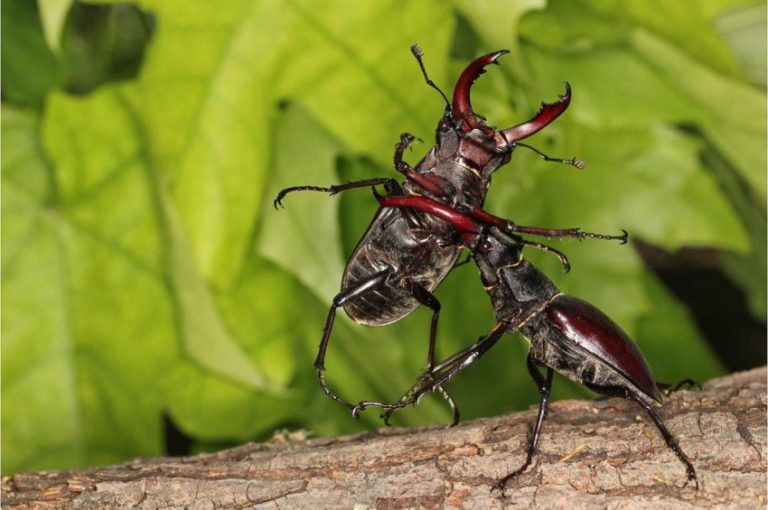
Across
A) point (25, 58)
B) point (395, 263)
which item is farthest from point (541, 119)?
point (25, 58)

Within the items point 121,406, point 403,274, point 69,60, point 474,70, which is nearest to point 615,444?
point 403,274

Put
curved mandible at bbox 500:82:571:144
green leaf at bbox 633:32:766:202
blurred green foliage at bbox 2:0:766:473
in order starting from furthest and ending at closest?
green leaf at bbox 633:32:766:202
blurred green foliage at bbox 2:0:766:473
curved mandible at bbox 500:82:571:144

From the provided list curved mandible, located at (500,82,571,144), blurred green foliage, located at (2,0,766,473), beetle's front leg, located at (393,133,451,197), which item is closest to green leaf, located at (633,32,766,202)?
blurred green foliage, located at (2,0,766,473)

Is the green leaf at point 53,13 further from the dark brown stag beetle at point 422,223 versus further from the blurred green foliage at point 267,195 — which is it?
the dark brown stag beetle at point 422,223

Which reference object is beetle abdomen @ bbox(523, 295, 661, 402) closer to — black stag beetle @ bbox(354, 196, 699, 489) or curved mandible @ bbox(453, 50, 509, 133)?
black stag beetle @ bbox(354, 196, 699, 489)

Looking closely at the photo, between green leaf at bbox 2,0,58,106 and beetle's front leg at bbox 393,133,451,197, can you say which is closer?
beetle's front leg at bbox 393,133,451,197

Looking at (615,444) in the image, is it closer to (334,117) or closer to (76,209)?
(334,117)

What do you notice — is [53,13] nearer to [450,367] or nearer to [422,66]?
[422,66]

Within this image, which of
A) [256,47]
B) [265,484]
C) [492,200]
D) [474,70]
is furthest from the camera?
[492,200]
